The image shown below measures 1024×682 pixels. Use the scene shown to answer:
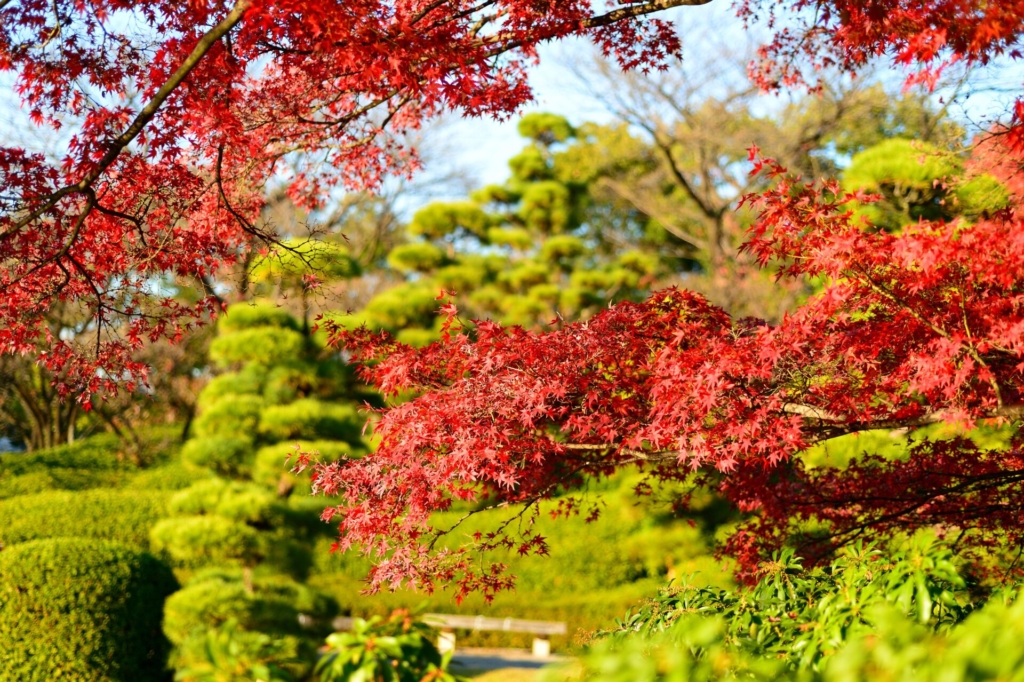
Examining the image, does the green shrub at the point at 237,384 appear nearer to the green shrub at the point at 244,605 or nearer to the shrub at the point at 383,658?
the green shrub at the point at 244,605

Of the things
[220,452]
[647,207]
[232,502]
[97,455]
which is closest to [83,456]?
[97,455]

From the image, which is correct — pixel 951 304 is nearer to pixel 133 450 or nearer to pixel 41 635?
pixel 41 635

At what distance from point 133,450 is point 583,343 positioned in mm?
14672

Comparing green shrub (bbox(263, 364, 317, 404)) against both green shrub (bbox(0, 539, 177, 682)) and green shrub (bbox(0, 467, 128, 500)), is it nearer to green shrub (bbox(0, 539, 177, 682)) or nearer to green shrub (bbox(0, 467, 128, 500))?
green shrub (bbox(0, 539, 177, 682))

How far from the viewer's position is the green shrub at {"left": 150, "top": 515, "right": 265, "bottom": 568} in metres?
7.66

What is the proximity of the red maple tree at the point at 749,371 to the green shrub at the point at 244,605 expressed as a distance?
3.66 meters

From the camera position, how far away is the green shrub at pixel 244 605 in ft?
22.5

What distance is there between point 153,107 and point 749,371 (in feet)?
7.84

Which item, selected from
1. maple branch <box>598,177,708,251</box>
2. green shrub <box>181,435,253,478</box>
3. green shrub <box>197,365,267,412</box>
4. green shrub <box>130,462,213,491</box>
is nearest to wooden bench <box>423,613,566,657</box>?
green shrub <box>181,435,253,478</box>

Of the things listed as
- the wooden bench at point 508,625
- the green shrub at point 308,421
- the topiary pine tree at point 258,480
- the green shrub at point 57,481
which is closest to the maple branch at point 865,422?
the topiary pine tree at point 258,480

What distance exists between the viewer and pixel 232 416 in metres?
8.59

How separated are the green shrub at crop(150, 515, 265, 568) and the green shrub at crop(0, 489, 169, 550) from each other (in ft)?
16.2

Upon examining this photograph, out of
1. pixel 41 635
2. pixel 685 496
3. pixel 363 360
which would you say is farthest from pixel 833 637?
pixel 41 635

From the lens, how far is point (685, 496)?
173 inches
